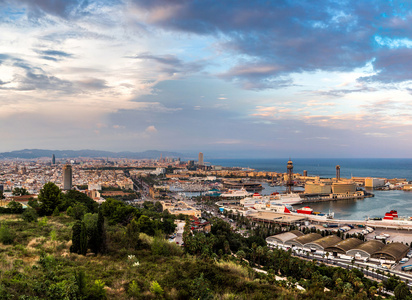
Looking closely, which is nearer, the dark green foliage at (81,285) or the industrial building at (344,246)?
the dark green foliage at (81,285)

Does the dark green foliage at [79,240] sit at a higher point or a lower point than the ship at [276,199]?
higher

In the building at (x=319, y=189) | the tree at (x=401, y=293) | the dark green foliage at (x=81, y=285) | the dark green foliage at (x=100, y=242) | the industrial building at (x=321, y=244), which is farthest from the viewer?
the building at (x=319, y=189)

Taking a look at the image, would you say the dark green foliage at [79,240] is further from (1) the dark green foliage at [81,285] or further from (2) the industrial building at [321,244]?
(2) the industrial building at [321,244]

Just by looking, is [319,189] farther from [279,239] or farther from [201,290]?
[201,290]

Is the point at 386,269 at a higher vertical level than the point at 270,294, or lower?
→ lower

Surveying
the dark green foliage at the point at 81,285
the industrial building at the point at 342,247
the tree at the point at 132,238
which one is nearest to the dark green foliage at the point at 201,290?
the dark green foliage at the point at 81,285

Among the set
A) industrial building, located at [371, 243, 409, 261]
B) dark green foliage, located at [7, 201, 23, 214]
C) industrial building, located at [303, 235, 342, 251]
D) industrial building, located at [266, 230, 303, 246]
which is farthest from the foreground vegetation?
industrial building, located at [266, 230, 303, 246]

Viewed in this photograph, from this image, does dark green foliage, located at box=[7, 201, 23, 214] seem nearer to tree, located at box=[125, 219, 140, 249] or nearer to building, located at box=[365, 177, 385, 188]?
tree, located at box=[125, 219, 140, 249]

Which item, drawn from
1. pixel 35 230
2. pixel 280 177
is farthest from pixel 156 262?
pixel 280 177

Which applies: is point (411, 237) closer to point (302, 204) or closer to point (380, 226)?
point (380, 226)
